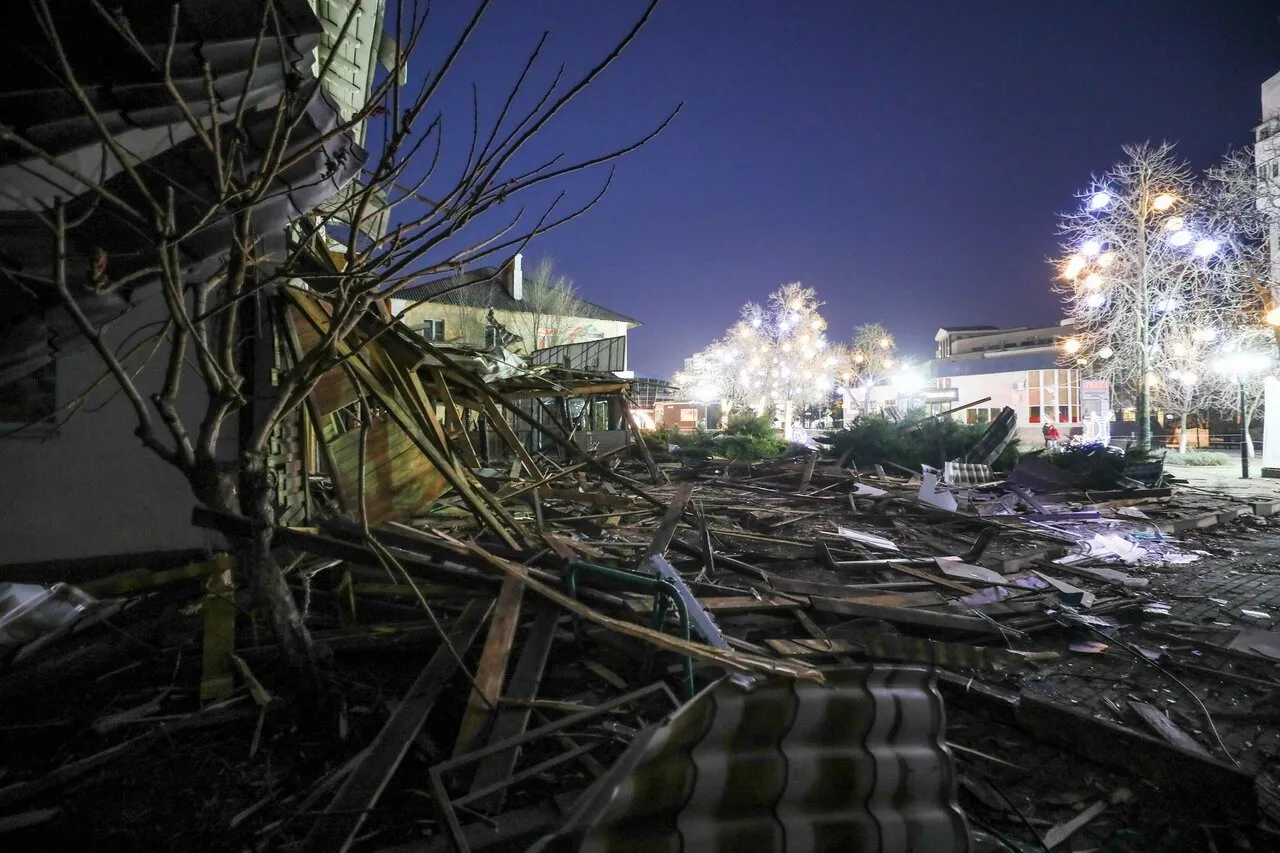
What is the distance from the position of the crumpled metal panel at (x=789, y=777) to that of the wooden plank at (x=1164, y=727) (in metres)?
2.51

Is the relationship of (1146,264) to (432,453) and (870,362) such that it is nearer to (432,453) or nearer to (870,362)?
(432,453)

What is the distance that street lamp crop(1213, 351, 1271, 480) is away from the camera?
17625mm

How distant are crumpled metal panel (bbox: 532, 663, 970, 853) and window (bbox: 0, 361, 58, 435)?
795 centimetres

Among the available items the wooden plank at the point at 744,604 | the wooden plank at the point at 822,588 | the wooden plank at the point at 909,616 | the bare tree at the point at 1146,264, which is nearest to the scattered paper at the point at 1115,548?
the wooden plank at the point at 822,588

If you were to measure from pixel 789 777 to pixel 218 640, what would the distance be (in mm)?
3597

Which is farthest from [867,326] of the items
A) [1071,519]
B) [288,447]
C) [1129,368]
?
[288,447]

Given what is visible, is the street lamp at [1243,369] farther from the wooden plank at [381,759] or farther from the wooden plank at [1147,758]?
the wooden plank at [381,759]

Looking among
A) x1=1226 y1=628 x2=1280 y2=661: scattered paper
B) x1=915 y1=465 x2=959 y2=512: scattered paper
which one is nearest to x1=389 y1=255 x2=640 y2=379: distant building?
x1=915 y1=465 x2=959 y2=512: scattered paper

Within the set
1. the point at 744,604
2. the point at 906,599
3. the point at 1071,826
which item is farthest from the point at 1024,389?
the point at 1071,826

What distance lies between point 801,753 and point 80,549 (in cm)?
813

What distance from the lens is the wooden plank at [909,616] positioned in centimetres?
511

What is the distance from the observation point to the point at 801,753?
1889 mm

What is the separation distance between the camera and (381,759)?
279 cm

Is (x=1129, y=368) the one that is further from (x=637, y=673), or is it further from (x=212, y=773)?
(x=212, y=773)
